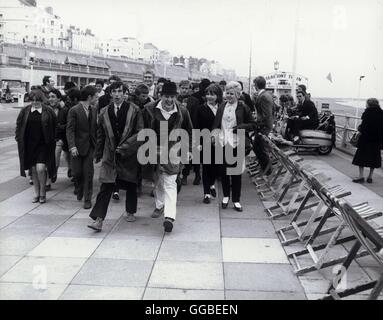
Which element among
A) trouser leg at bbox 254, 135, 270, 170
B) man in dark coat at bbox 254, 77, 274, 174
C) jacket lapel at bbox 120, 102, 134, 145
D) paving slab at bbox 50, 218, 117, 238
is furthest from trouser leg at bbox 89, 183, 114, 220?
trouser leg at bbox 254, 135, 270, 170

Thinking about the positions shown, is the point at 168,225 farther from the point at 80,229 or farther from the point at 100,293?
the point at 100,293

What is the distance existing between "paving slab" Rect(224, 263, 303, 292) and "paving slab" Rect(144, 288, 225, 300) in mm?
191

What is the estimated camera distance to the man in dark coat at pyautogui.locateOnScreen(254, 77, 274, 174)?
8.93 metres

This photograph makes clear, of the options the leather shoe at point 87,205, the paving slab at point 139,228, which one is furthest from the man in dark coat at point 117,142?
the leather shoe at point 87,205

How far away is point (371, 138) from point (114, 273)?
6.70 meters

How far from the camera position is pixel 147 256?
16.9ft

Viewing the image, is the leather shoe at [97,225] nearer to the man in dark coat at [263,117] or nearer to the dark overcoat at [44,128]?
the dark overcoat at [44,128]

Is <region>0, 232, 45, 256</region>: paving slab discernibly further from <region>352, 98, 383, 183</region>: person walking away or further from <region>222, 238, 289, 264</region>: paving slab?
<region>352, 98, 383, 183</region>: person walking away

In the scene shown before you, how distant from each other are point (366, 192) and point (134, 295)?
5.89 metres

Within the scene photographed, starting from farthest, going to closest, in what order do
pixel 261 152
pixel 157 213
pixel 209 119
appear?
pixel 261 152
pixel 209 119
pixel 157 213

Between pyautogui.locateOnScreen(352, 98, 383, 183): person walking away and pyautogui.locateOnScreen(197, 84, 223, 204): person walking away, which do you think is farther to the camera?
pyautogui.locateOnScreen(352, 98, 383, 183): person walking away

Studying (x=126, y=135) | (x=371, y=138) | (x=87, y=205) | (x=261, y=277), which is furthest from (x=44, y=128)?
(x=371, y=138)

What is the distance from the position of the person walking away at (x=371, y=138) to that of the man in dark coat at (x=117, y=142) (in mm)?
5195

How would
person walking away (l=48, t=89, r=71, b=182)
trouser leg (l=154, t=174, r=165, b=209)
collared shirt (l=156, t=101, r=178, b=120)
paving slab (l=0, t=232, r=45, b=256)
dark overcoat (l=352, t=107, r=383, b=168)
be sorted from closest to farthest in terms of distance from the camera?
paving slab (l=0, t=232, r=45, b=256), collared shirt (l=156, t=101, r=178, b=120), trouser leg (l=154, t=174, r=165, b=209), person walking away (l=48, t=89, r=71, b=182), dark overcoat (l=352, t=107, r=383, b=168)
